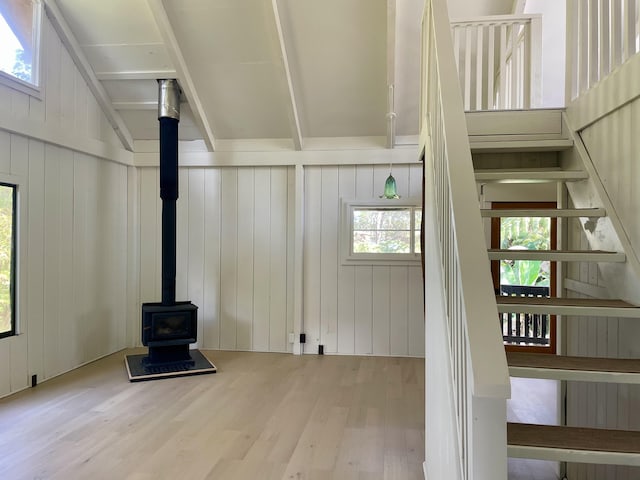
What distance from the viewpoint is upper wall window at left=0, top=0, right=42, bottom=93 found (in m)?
3.55

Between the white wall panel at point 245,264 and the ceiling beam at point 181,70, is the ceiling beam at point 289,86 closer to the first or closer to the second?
the white wall panel at point 245,264

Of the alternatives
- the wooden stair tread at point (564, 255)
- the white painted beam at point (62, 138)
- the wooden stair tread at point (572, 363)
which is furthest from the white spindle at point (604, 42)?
the white painted beam at point (62, 138)

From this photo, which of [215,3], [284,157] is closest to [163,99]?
[215,3]

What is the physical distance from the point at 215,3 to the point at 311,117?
149 cm

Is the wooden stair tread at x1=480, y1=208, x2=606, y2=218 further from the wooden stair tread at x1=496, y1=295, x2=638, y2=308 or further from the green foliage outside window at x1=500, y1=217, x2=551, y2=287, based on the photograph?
the green foliage outside window at x1=500, y1=217, x2=551, y2=287

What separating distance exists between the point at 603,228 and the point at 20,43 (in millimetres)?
4606

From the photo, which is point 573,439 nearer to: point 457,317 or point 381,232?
point 457,317

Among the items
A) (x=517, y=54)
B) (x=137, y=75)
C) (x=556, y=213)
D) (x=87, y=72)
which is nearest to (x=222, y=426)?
(x=556, y=213)

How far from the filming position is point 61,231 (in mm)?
4207

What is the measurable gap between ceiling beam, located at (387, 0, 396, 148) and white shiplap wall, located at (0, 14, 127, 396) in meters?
3.12

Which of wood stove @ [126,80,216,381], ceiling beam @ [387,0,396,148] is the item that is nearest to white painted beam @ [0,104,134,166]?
wood stove @ [126,80,216,381]

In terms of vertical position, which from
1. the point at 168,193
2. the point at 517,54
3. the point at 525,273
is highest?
the point at 517,54

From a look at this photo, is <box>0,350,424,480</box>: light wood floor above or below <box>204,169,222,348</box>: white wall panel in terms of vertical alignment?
below

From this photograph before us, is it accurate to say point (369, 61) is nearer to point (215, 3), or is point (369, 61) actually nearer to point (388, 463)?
point (215, 3)
